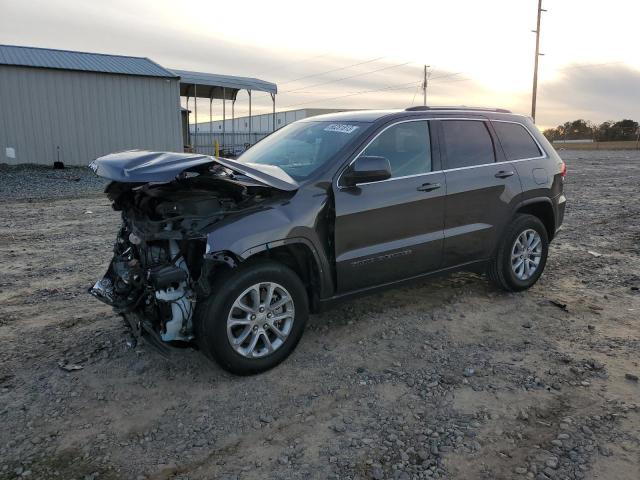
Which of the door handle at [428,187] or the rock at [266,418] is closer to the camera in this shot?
the rock at [266,418]

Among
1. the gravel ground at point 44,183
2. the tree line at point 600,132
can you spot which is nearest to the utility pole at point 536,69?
the tree line at point 600,132

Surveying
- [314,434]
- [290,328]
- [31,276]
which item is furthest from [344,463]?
[31,276]

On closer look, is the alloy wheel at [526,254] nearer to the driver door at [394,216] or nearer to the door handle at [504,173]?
the door handle at [504,173]

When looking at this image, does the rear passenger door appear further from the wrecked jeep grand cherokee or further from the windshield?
the windshield

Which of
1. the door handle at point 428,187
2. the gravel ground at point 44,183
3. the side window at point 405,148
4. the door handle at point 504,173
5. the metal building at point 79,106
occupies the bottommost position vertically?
the gravel ground at point 44,183

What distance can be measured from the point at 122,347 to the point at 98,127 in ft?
64.2

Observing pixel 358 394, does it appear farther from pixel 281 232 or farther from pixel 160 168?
pixel 160 168

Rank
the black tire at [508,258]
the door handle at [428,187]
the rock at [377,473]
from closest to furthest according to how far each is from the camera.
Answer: the rock at [377,473], the door handle at [428,187], the black tire at [508,258]

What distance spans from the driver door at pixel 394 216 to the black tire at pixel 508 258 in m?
0.90

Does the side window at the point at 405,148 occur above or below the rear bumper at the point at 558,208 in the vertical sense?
above

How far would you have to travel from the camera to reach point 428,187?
14.4ft

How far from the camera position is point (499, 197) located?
4.96 m

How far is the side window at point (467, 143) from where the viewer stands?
15.4 feet

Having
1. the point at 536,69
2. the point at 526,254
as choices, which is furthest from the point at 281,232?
the point at 536,69
